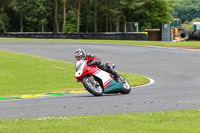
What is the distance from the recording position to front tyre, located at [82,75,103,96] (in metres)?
12.7

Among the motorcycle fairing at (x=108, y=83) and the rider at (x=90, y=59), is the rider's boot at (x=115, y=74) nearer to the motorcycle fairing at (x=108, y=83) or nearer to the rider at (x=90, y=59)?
the rider at (x=90, y=59)

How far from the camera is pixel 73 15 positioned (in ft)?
239

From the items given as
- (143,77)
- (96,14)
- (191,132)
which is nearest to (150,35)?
(96,14)

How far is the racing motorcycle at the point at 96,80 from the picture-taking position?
41.7 feet

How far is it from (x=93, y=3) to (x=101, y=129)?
69.6 metres

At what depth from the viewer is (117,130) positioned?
6.81 m

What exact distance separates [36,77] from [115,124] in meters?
13.3

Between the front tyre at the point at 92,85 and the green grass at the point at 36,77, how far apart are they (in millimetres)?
3465

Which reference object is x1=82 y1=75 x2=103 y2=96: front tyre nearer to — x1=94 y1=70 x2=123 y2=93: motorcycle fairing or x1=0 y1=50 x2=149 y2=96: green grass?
x1=94 y1=70 x2=123 y2=93: motorcycle fairing

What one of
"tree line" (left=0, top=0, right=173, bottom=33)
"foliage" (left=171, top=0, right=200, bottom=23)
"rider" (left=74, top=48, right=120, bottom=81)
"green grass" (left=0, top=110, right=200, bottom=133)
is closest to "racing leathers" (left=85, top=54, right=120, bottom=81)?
"rider" (left=74, top=48, right=120, bottom=81)

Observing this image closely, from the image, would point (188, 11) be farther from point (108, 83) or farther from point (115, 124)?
point (115, 124)

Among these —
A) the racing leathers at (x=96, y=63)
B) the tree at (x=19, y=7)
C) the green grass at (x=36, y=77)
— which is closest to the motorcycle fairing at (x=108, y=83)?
the racing leathers at (x=96, y=63)

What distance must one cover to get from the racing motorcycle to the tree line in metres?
55.1

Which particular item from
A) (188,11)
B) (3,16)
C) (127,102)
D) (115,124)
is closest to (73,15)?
(3,16)
